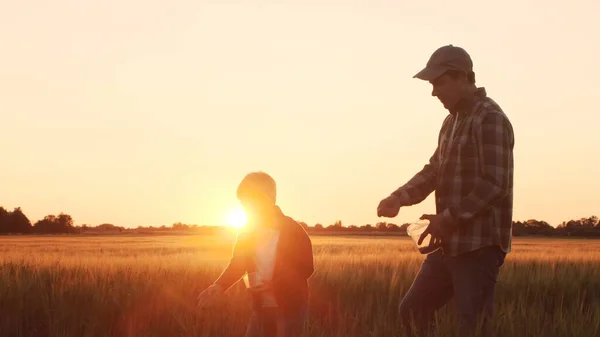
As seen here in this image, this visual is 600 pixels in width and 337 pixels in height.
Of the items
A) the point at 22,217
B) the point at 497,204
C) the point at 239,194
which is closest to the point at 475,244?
the point at 497,204

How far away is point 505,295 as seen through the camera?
8.52m

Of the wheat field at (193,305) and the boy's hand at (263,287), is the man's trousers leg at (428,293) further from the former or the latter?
the boy's hand at (263,287)

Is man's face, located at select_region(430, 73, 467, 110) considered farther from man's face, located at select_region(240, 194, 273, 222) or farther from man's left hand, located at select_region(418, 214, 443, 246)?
man's face, located at select_region(240, 194, 273, 222)

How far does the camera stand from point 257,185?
3971mm

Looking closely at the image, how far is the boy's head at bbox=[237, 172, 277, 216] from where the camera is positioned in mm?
3980

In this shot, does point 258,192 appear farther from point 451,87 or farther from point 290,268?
point 451,87

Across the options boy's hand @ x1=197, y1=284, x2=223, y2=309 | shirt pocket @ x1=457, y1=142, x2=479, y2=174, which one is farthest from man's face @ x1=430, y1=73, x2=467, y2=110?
boy's hand @ x1=197, y1=284, x2=223, y2=309

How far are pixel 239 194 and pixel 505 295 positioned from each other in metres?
5.45

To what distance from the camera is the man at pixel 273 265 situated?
4020 mm

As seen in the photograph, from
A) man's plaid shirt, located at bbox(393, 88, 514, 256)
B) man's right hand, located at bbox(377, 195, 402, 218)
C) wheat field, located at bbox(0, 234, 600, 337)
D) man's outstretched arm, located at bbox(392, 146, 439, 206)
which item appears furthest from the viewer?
wheat field, located at bbox(0, 234, 600, 337)

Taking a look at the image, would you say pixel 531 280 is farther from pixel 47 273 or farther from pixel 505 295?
pixel 47 273

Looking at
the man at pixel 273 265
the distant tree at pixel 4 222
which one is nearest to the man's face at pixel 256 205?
the man at pixel 273 265

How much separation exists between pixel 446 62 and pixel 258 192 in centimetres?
129

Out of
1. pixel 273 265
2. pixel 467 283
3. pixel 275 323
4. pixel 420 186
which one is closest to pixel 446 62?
pixel 420 186
